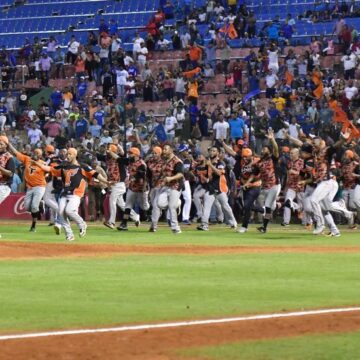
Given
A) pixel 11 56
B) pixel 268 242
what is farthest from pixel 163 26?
pixel 268 242

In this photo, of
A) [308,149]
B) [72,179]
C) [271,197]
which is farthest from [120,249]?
[271,197]

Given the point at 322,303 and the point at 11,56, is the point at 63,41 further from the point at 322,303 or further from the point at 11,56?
the point at 322,303

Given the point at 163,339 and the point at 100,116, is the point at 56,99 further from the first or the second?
the point at 163,339

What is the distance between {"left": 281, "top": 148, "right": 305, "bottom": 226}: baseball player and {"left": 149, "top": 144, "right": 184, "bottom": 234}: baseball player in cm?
346

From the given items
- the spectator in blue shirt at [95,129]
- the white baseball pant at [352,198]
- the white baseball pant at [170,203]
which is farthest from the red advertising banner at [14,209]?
the white baseball pant at [352,198]

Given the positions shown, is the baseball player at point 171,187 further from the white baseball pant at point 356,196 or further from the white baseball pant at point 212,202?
the white baseball pant at point 356,196

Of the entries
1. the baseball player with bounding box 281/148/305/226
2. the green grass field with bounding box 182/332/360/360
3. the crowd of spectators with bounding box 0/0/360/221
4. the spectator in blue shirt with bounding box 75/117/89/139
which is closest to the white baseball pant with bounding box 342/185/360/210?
the baseball player with bounding box 281/148/305/226

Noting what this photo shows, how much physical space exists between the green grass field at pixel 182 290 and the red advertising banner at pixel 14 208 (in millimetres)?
14617

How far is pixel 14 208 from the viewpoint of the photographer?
34.5 m

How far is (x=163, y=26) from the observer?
4372 centimetres

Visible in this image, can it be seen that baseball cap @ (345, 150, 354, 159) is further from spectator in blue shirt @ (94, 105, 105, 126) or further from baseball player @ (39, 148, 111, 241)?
spectator in blue shirt @ (94, 105, 105, 126)

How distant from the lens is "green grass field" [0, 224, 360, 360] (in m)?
11.3

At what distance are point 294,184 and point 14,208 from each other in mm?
8784

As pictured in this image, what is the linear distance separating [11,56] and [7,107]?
4509 mm
